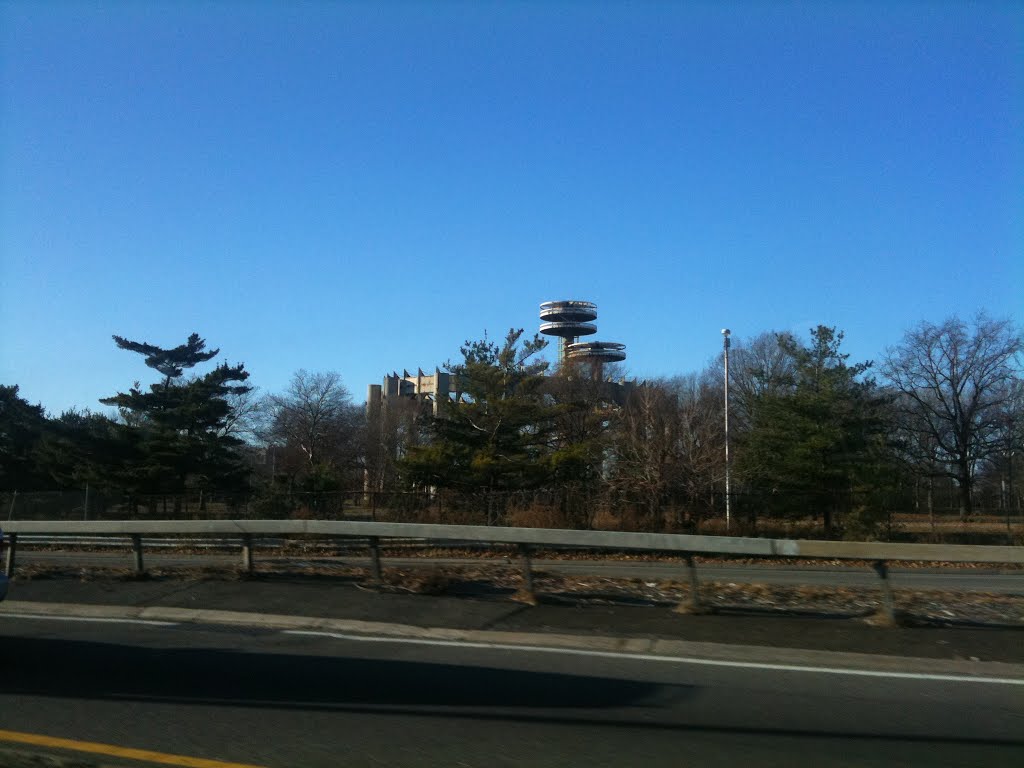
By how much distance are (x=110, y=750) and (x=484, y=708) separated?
2.57 m

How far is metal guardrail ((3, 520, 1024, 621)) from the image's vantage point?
29.7 ft

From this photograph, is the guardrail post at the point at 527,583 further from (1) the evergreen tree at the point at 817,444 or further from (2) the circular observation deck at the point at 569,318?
(2) the circular observation deck at the point at 569,318

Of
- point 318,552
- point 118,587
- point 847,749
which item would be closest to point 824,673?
point 847,749

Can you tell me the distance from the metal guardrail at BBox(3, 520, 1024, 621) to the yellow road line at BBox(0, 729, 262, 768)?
4.68 metres

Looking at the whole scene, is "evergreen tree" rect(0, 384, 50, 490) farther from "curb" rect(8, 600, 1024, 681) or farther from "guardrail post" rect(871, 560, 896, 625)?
"guardrail post" rect(871, 560, 896, 625)

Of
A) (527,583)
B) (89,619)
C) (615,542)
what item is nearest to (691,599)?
(615,542)

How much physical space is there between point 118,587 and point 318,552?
41.8 feet

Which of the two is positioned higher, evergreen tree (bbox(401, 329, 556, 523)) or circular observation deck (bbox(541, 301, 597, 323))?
circular observation deck (bbox(541, 301, 597, 323))

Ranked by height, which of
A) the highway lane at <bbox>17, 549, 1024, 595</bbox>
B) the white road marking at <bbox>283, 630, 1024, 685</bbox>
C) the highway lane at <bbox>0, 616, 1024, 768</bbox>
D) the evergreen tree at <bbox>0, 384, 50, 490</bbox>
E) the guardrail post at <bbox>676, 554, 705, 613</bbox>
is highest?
the evergreen tree at <bbox>0, 384, 50, 490</bbox>

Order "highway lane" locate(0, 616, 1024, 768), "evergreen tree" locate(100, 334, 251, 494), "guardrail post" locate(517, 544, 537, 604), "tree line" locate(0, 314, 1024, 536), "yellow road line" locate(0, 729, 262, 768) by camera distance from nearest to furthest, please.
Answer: "yellow road line" locate(0, 729, 262, 768)
"highway lane" locate(0, 616, 1024, 768)
"guardrail post" locate(517, 544, 537, 604)
"tree line" locate(0, 314, 1024, 536)
"evergreen tree" locate(100, 334, 251, 494)

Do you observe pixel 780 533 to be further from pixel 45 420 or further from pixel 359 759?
pixel 45 420

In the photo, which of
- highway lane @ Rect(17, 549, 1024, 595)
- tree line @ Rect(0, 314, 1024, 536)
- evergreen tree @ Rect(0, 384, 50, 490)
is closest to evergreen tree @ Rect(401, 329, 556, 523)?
tree line @ Rect(0, 314, 1024, 536)

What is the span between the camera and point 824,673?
7.59 m

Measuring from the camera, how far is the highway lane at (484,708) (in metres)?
5.63
